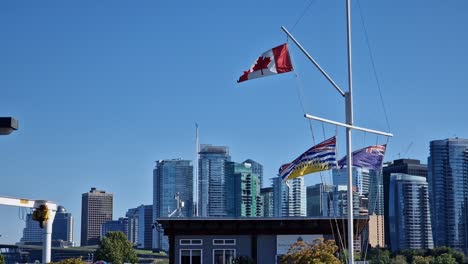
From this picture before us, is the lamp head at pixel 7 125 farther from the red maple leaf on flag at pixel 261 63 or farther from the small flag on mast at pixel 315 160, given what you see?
the small flag on mast at pixel 315 160

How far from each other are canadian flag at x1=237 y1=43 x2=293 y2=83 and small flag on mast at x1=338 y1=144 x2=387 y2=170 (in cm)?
465

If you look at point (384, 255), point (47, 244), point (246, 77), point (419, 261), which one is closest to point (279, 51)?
point (246, 77)

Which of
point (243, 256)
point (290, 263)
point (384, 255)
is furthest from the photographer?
point (384, 255)

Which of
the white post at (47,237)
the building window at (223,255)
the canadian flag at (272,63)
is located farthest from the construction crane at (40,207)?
the building window at (223,255)

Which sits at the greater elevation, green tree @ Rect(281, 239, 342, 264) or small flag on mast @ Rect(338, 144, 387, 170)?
small flag on mast @ Rect(338, 144, 387, 170)

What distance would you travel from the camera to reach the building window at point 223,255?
5500 centimetres

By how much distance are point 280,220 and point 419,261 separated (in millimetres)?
120598

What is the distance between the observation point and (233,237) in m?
55.7

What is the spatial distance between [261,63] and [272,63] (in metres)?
0.46

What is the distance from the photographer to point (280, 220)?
5538 cm

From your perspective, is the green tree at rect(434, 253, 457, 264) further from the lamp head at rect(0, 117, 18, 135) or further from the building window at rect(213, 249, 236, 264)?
the lamp head at rect(0, 117, 18, 135)

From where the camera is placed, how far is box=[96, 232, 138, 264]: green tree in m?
158

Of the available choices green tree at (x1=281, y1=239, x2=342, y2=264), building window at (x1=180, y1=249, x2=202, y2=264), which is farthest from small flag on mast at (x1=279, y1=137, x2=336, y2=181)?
building window at (x1=180, y1=249, x2=202, y2=264)

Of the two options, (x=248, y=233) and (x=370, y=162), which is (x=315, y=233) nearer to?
(x=248, y=233)
